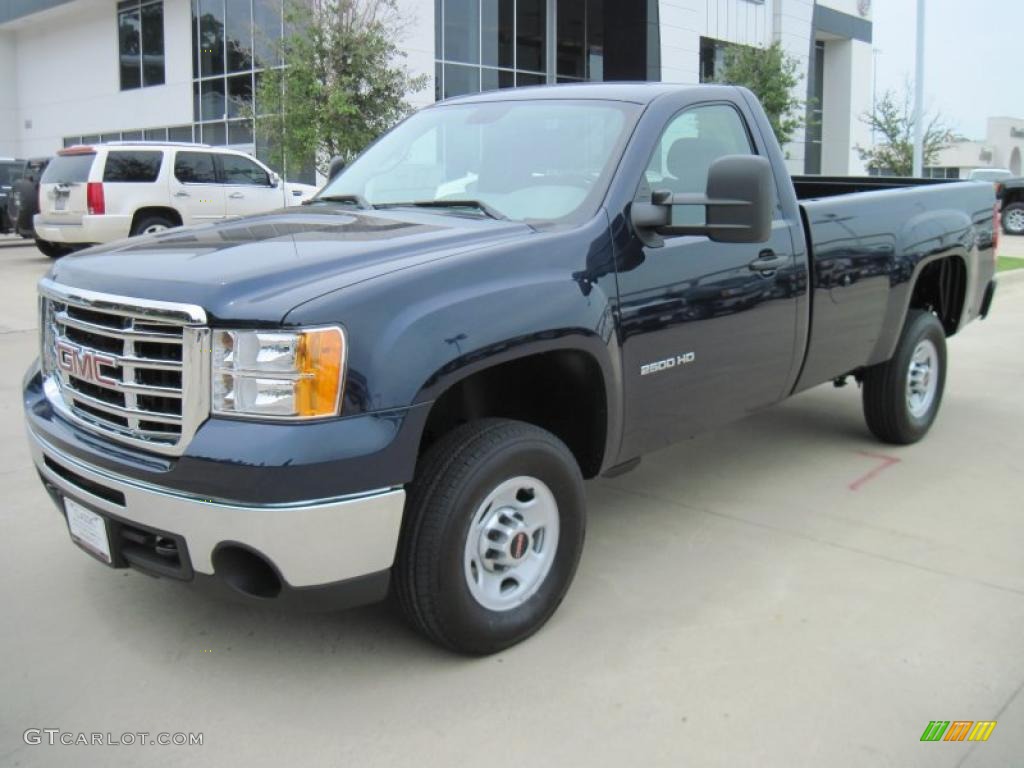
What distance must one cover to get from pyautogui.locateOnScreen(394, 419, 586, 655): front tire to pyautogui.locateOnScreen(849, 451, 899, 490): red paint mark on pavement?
2.33 m

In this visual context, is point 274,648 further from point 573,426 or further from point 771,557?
point 771,557

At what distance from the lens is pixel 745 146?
14.7ft

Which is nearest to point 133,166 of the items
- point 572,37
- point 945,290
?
point 945,290

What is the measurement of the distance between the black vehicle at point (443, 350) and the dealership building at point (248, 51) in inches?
662

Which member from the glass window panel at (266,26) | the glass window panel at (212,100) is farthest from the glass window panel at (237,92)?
the glass window panel at (266,26)

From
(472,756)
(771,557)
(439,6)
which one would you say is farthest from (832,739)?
(439,6)

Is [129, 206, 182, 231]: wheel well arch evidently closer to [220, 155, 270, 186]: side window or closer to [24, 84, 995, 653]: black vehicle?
[220, 155, 270, 186]: side window

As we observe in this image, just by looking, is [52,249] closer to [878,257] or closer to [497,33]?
[497,33]

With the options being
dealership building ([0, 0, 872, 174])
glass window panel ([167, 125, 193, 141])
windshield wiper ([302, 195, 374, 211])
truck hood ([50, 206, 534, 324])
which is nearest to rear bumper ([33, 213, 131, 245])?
dealership building ([0, 0, 872, 174])

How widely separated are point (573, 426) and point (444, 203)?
104cm

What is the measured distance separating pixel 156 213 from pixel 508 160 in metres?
12.9

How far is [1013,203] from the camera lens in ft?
77.7

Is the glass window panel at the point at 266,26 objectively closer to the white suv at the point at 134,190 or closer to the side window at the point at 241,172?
the side window at the point at 241,172

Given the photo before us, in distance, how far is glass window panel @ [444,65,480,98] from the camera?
963 inches
